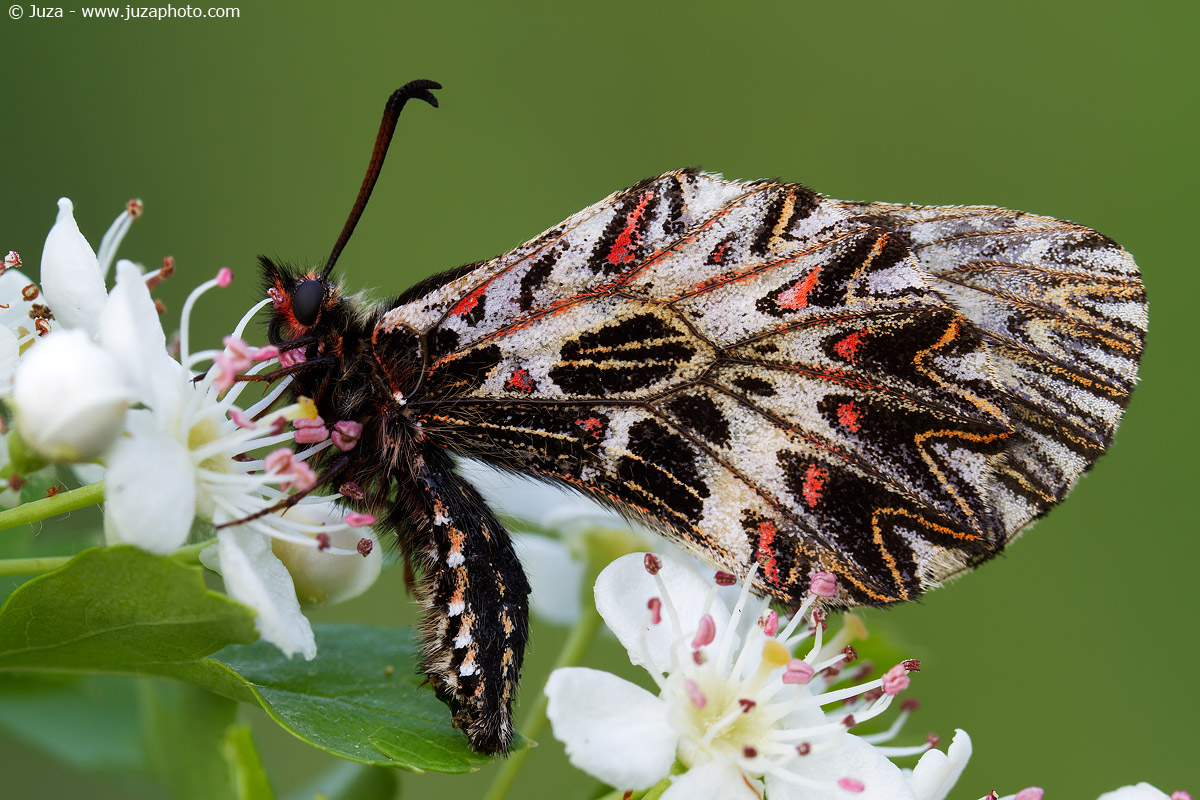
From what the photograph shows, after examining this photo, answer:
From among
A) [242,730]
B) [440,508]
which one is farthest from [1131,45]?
[242,730]

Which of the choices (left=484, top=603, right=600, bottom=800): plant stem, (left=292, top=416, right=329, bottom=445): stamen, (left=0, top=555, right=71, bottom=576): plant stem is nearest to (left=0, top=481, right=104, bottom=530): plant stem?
(left=0, top=555, right=71, bottom=576): plant stem

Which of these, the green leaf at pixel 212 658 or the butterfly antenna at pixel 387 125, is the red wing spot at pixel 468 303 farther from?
the green leaf at pixel 212 658

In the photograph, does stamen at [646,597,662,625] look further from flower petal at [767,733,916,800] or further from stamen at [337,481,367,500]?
stamen at [337,481,367,500]

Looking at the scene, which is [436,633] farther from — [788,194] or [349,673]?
[788,194]

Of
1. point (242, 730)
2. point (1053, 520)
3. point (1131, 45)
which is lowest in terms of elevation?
point (1053, 520)

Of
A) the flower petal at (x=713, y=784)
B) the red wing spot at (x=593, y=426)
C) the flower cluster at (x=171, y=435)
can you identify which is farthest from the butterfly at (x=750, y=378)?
the flower petal at (x=713, y=784)

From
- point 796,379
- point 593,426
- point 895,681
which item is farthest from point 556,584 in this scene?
point 895,681
